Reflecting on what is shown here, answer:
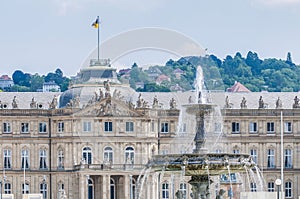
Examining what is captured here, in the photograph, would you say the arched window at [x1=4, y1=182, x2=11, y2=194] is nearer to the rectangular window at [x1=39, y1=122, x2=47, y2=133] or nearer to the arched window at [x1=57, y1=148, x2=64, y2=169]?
the arched window at [x1=57, y1=148, x2=64, y2=169]

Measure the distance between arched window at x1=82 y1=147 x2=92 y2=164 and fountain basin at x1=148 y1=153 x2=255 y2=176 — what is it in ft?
257

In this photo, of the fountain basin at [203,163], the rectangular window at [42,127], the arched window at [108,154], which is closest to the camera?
the fountain basin at [203,163]

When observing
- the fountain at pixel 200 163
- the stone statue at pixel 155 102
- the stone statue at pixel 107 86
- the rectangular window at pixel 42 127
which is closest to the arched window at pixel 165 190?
the stone statue at pixel 155 102

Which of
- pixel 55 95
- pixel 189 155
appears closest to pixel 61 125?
pixel 55 95

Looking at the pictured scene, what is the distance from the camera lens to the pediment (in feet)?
485

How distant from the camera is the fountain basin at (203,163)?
224 ft

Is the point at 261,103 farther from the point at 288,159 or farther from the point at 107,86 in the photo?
the point at 107,86

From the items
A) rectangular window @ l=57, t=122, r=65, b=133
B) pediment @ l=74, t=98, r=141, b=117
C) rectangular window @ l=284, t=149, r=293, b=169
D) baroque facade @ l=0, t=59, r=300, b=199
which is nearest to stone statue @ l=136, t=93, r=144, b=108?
baroque facade @ l=0, t=59, r=300, b=199

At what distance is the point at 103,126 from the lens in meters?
149

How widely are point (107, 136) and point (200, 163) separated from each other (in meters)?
80.9

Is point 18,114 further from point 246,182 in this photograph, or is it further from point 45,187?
point 246,182

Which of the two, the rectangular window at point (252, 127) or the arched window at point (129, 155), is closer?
the arched window at point (129, 155)

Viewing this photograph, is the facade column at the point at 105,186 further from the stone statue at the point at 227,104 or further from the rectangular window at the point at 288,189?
the rectangular window at the point at 288,189

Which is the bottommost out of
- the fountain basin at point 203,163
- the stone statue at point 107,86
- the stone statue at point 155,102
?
the fountain basin at point 203,163
